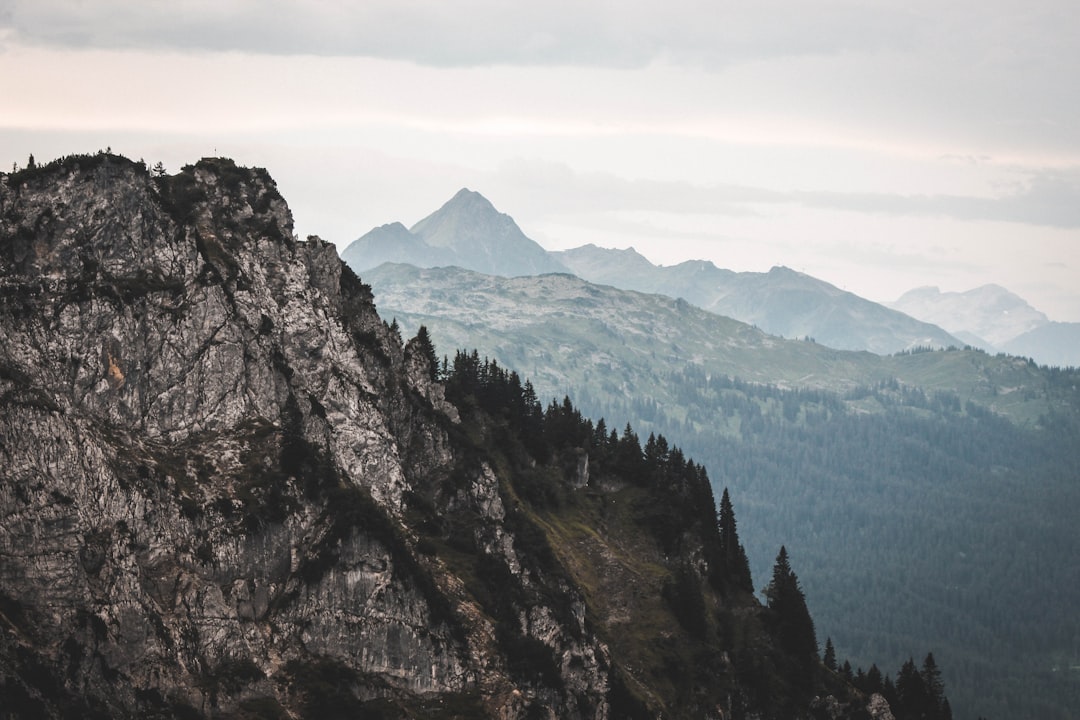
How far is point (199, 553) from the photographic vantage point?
445 feet

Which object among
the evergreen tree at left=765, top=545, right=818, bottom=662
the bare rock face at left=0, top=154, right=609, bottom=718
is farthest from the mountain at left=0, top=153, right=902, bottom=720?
the evergreen tree at left=765, top=545, right=818, bottom=662

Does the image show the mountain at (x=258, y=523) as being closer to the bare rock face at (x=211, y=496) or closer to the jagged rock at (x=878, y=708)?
the bare rock face at (x=211, y=496)

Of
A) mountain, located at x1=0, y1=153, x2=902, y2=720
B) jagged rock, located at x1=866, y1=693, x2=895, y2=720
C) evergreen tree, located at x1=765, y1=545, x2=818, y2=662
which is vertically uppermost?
mountain, located at x1=0, y1=153, x2=902, y2=720

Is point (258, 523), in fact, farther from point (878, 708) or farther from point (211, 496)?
point (878, 708)

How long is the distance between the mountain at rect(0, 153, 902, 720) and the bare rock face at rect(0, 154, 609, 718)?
0.27 metres

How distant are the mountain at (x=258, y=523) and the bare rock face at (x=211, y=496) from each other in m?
0.27

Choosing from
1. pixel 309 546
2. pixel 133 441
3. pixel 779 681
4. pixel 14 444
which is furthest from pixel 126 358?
pixel 779 681

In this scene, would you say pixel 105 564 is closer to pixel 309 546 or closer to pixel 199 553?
pixel 199 553

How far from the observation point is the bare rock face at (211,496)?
12581 centimetres

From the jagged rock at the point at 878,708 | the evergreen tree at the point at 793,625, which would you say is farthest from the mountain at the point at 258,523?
the evergreen tree at the point at 793,625

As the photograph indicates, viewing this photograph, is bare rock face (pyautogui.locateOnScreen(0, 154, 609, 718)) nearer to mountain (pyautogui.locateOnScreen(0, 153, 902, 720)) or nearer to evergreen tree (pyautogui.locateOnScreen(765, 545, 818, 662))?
mountain (pyautogui.locateOnScreen(0, 153, 902, 720))

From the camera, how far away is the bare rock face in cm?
12581

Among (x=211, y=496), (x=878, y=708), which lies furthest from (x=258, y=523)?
(x=878, y=708)

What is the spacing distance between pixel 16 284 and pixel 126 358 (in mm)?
14955
